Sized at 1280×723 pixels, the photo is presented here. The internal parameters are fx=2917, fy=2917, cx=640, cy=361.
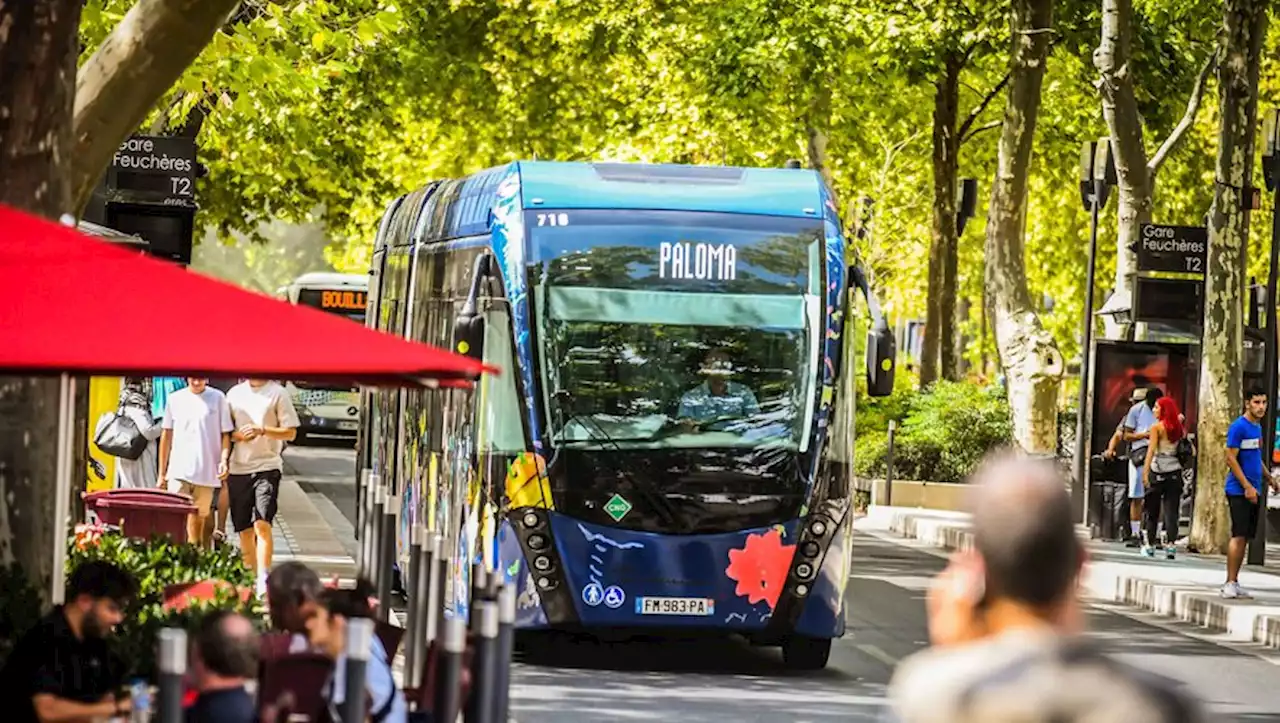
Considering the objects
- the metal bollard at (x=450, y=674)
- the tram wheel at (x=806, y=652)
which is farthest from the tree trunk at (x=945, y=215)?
the metal bollard at (x=450, y=674)

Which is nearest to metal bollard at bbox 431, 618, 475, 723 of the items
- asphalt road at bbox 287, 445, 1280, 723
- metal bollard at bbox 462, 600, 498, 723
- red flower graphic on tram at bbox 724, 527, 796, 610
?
metal bollard at bbox 462, 600, 498, 723

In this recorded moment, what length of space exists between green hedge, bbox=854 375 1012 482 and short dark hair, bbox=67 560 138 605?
29217 mm

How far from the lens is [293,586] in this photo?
9453 millimetres

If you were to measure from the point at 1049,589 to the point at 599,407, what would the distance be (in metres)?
12.2

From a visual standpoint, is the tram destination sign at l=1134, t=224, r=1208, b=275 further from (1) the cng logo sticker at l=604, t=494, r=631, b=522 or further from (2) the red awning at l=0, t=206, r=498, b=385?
(2) the red awning at l=0, t=206, r=498, b=385

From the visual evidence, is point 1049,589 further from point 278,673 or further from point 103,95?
point 103,95

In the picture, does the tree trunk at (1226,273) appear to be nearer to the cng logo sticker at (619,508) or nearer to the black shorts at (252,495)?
the black shorts at (252,495)

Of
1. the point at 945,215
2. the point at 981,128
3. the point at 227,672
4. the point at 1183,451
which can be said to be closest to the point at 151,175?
the point at 1183,451

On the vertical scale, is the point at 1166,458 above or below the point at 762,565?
above

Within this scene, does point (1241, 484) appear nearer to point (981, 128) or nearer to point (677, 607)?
point (677, 607)

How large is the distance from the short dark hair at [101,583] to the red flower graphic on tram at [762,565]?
7.31 metres

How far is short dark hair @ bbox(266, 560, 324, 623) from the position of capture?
9430 millimetres

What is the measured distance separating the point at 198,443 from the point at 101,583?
10626mm

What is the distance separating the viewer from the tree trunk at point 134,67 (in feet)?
40.8
